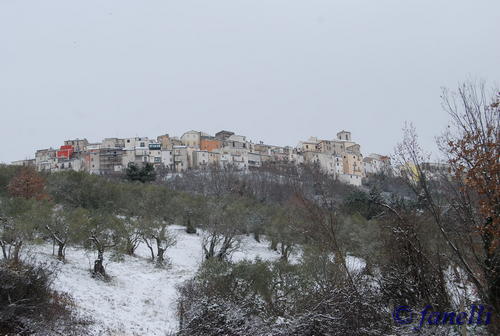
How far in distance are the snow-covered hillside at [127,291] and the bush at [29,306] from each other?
0.99 m

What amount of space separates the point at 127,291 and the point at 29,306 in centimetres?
673

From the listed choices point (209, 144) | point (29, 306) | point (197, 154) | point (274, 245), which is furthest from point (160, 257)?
point (209, 144)

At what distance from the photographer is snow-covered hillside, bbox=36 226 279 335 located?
13.5 metres

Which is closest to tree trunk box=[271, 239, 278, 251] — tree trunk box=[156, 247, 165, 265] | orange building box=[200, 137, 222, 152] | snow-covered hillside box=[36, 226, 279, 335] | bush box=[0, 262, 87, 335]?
snow-covered hillside box=[36, 226, 279, 335]

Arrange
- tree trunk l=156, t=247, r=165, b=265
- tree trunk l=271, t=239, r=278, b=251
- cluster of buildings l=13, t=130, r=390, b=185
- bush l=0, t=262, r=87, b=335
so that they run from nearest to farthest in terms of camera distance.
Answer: bush l=0, t=262, r=87, b=335 < tree trunk l=156, t=247, r=165, b=265 < tree trunk l=271, t=239, r=278, b=251 < cluster of buildings l=13, t=130, r=390, b=185

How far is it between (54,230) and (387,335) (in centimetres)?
1665

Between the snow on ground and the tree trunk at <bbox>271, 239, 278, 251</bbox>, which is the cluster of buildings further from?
the snow on ground

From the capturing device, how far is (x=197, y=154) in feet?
302

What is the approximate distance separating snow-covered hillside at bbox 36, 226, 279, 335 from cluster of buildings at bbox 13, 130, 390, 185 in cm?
5856

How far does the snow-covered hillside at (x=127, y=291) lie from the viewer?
44.4ft

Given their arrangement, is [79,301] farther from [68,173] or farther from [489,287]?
[68,173]

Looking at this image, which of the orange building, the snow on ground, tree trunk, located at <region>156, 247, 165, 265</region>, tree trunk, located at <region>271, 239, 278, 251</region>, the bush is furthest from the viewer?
the orange building

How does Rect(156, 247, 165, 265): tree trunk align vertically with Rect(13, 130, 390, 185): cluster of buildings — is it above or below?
below

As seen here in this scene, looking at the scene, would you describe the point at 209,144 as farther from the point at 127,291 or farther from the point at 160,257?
the point at 127,291
